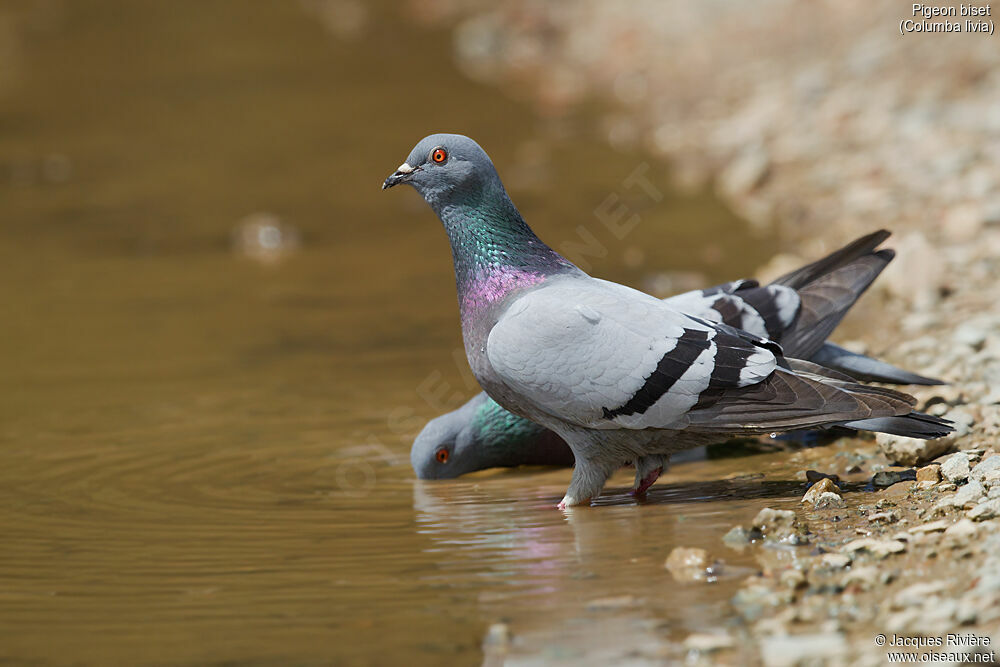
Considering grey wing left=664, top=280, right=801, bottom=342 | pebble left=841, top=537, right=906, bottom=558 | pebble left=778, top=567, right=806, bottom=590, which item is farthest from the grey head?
pebble left=778, top=567, right=806, bottom=590

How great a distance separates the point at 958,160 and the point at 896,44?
3.43 meters

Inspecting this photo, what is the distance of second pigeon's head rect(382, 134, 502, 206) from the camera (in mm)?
5117

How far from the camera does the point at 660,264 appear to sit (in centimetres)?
867

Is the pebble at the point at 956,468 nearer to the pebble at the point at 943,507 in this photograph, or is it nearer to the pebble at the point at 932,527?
the pebble at the point at 943,507

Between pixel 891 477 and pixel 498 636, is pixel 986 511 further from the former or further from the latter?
pixel 498 636

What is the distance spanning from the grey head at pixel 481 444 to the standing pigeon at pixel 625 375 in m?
0.82

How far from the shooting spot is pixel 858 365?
5.86m

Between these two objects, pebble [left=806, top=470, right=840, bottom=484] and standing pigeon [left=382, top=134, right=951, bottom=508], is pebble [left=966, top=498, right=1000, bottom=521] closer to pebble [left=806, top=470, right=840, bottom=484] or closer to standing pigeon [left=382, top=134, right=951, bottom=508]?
standing pigeon [left=382, top=134, right=951, bottom=508]

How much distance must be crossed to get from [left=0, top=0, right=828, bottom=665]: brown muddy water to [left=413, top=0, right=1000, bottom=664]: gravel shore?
326mm

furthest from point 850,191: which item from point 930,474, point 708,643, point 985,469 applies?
point 708,643

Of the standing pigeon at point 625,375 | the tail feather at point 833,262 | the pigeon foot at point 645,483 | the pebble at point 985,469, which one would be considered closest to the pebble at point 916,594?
the pebble at point 985,469

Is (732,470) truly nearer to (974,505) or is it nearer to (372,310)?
(974,505)

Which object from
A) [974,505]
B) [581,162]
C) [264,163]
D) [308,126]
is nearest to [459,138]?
[974,505]

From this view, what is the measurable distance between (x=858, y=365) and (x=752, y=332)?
2.27 ft
